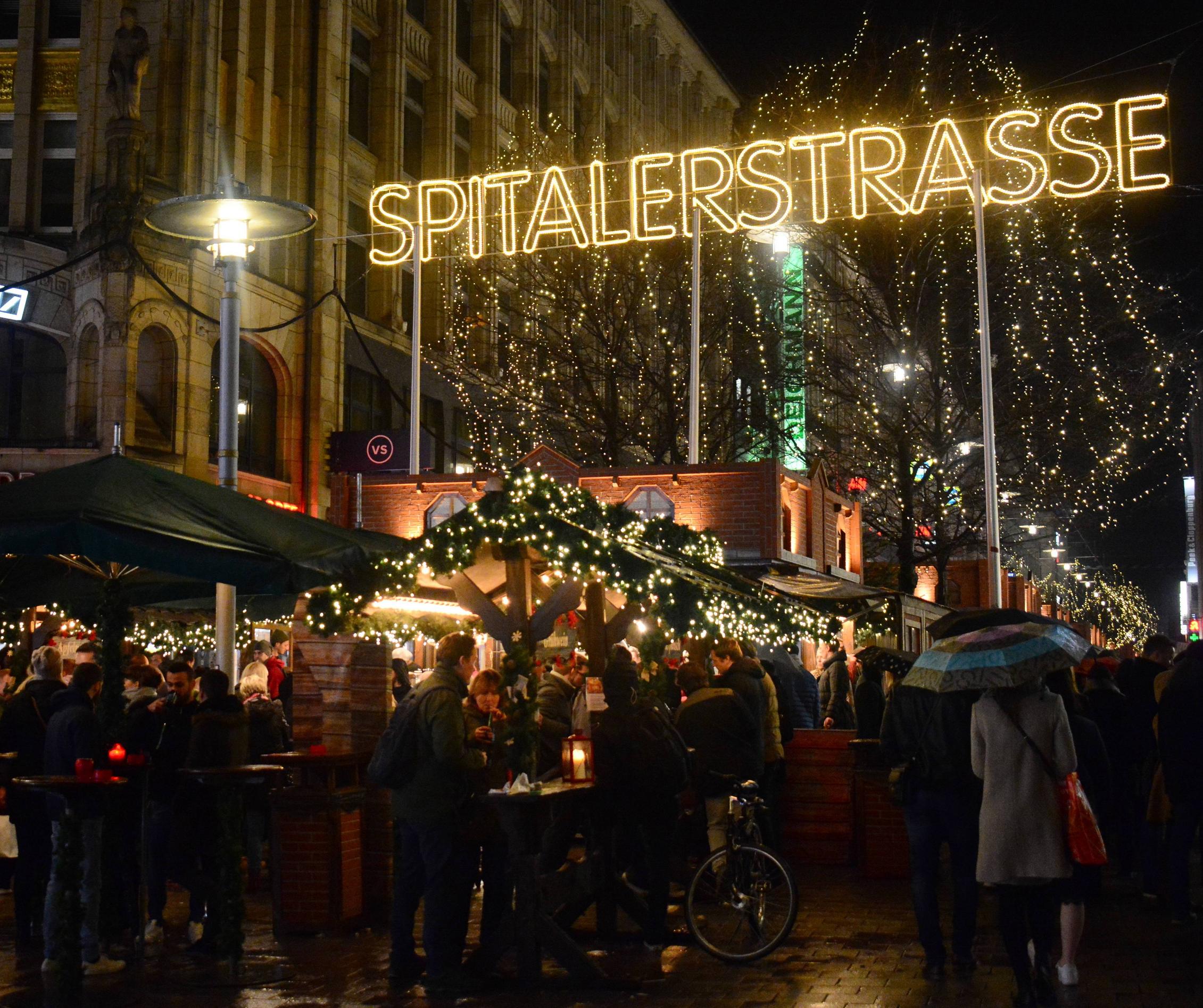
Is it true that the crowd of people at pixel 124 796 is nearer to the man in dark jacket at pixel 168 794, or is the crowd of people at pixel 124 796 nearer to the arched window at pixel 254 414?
the man in dark jacket at pixel 168 794

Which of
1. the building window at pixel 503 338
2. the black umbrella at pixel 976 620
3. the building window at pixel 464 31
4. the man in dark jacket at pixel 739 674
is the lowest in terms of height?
the man in dark jacket at pixel 739 674

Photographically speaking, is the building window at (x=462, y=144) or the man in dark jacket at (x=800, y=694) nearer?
the man in dark jacket at (x=800, y=694)

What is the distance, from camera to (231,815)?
29.1 ft

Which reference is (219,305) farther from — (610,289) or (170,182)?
(610,289)

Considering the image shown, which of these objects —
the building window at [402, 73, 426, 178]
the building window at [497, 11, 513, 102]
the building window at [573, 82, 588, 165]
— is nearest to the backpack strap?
the building window at [402, 73, 426, 178]

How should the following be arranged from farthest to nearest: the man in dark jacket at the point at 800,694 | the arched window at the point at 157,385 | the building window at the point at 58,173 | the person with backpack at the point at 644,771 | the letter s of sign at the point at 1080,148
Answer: the building window at the point at 58,173 → the arched window at the point at 157,385 → the letter s of sign at the point at 1080,148 → the man in dark jacket at the point at 800,694 → the person with backpack at the point at 644,771

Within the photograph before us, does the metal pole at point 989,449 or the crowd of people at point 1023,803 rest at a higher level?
the metal pole at point 989,449

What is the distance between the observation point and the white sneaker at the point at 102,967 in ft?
28.3

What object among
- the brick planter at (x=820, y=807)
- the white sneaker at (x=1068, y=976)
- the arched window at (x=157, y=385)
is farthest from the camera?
the arched window at (x=157, y=385)

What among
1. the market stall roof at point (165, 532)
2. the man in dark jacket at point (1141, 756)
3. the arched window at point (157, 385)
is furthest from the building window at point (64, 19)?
the man in dark jacket at point (1141, 756)

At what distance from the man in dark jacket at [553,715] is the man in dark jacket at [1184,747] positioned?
14.4ft

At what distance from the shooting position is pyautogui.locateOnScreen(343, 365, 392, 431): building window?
1182 inches

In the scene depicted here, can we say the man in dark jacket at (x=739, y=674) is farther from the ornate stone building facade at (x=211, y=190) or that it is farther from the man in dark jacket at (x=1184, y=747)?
the ornate stone building facade at (x=211, y=190)

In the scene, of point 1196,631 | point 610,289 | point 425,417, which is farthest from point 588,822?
point 1196,631
